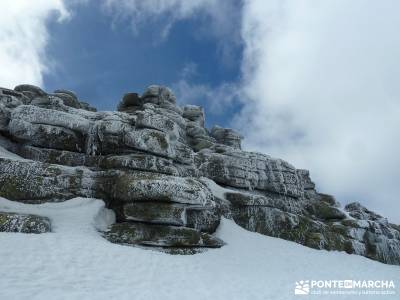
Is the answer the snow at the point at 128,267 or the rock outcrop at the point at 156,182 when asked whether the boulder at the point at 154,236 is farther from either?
the snow at the point at 128,267

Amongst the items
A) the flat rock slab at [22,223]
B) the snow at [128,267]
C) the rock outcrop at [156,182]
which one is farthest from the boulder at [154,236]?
the flat rock slab at [22,223]

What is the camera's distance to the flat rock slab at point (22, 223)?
22031mm

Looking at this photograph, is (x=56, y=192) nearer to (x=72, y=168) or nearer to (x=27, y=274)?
(x=72, y=168)

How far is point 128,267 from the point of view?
65.9 ft

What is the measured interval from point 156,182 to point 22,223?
→ 34.2 ft

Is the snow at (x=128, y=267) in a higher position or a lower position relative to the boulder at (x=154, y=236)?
lower

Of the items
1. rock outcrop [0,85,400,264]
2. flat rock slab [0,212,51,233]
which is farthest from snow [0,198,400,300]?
rock outcrop [0,85,400,264]

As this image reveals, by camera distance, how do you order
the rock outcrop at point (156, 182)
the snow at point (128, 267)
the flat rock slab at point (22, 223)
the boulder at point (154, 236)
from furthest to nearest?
the rock outcrop at point (156, 182) < the boulder at point (154, 236) < the flat rock slab at point (22, 223) < the snow at point (128, 267)

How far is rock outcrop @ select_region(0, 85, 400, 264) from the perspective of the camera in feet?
90.0

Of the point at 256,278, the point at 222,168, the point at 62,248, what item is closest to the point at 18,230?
the point at 62,248

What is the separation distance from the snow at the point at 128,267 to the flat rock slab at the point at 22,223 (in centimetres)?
98

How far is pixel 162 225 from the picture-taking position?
27250 mm

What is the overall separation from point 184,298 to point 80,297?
5.08 m

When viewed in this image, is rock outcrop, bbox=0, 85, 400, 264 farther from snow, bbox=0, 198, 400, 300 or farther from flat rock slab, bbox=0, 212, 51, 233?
flat rock slab, bbox=0, 212, 51, 233
